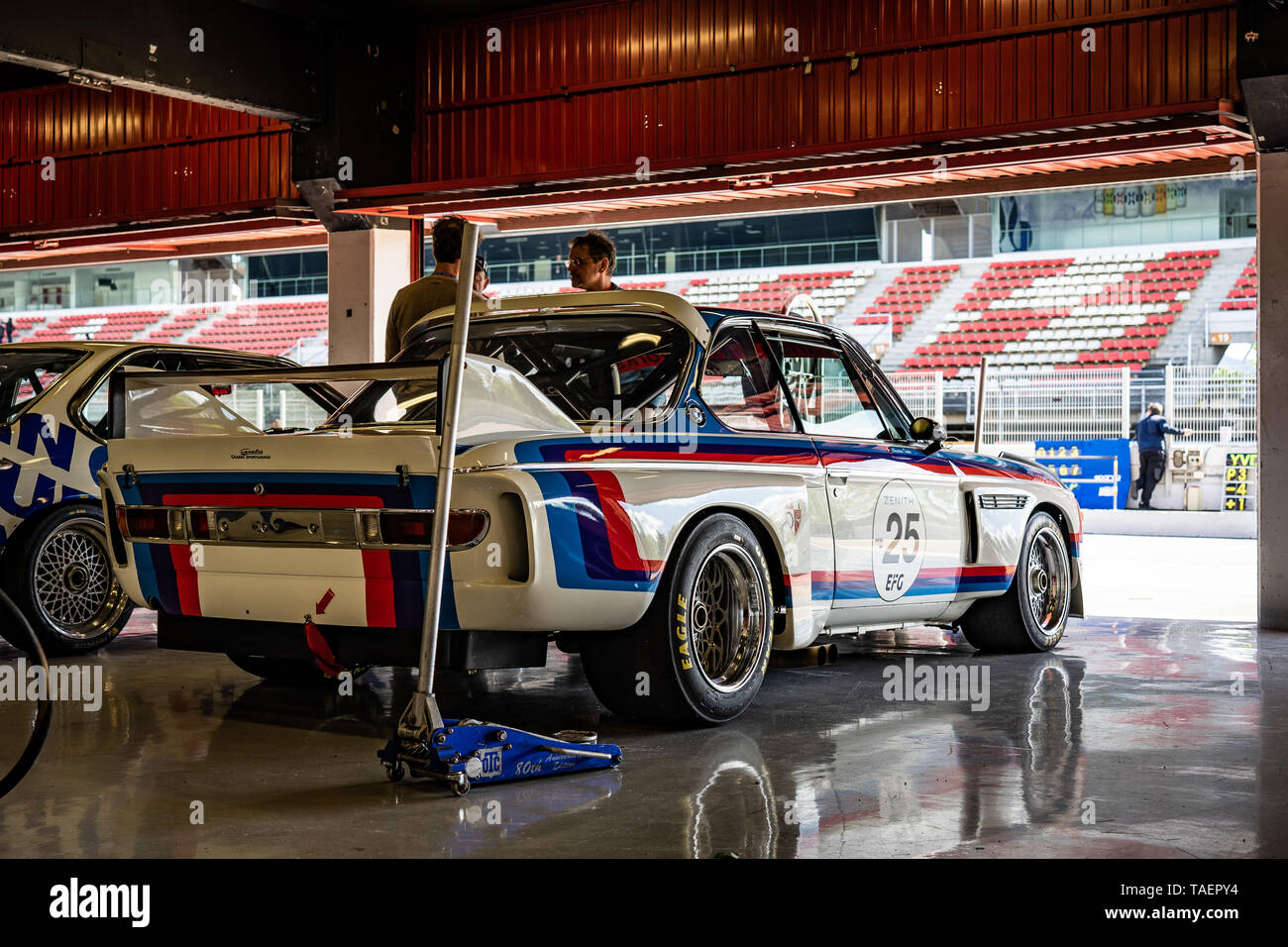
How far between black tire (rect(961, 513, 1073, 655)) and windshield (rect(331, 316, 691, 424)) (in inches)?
105

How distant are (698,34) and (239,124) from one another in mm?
4405

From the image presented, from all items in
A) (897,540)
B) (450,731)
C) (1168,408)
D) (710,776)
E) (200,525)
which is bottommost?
(710,776)

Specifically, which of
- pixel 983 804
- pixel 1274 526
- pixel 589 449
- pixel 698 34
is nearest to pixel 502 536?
pixel 589 449

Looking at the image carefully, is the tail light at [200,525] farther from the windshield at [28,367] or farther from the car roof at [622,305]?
the windshield at [28,367]

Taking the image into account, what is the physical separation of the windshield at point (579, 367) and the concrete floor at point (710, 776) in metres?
1.19

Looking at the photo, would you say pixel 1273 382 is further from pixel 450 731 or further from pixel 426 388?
pixel 450 731

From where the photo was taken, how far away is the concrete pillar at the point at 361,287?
1203 centimetres

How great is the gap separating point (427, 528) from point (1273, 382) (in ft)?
20.8

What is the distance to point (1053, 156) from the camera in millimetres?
9469

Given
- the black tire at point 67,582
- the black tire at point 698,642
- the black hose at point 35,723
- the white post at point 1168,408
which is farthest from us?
the white post at point 1168,408

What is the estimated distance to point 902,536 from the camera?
6.30m

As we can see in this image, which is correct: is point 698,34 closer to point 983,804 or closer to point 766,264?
point 983,804

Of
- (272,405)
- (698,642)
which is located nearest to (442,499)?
(698,642)

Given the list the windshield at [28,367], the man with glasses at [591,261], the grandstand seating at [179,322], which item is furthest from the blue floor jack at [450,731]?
the grandstand seating at [179,322]
